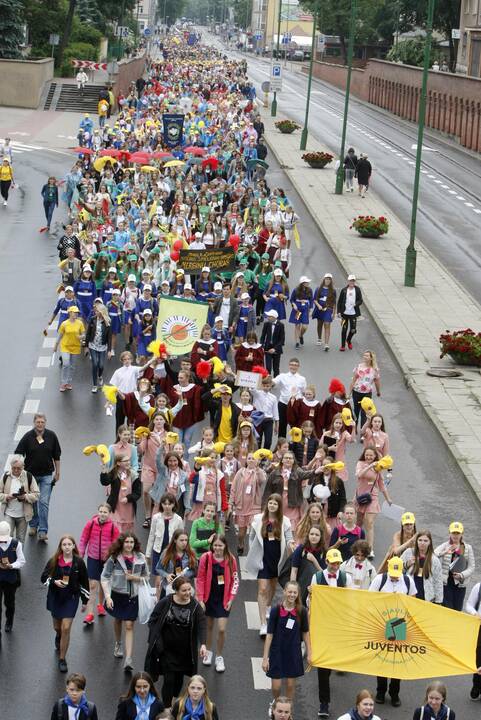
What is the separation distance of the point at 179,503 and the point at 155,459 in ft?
2.39

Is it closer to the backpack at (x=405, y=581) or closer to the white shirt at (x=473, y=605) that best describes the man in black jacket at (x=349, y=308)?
the white shirt at (x=473, y=605)

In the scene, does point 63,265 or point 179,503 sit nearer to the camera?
point 179,503

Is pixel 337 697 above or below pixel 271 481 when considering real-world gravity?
below

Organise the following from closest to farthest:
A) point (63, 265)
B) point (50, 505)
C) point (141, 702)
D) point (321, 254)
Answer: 1. point (141, 702)
2. point (50, 505)
3. point (63, 265)
4. point (321, 254)

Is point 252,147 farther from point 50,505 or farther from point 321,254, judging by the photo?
point 50,505

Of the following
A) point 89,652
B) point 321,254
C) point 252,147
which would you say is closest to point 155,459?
point 89,652

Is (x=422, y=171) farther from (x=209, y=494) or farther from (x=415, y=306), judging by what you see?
(x=209, y=494)

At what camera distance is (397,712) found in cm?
1301

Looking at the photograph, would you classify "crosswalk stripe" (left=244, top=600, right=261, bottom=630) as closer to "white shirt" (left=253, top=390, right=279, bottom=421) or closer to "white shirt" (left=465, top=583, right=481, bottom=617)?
"white shirt" (left=465, top=583, right=481, bottom=617)

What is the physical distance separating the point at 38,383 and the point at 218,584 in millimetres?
10980

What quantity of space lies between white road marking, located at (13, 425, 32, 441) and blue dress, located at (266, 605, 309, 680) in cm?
860

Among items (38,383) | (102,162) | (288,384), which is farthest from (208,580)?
(102,162)

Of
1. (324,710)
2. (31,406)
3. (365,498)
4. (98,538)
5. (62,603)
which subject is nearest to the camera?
(324,710)

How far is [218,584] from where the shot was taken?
13445mm
